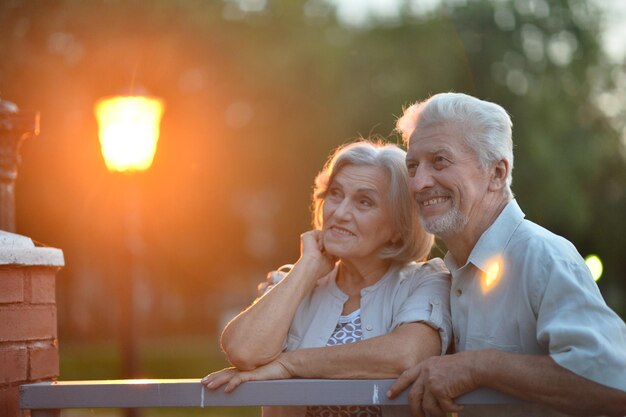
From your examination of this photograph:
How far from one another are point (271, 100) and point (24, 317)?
20718 millimetres

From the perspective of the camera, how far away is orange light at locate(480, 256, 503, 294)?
3.35m

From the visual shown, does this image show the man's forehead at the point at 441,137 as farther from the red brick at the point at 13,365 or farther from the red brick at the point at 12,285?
the red brick at the point at 13,365

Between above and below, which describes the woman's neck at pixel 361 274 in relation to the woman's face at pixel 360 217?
below

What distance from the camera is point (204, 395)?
300cm

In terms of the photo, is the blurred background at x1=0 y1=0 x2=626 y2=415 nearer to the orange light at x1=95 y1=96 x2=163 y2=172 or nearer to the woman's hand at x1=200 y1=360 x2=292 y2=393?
the orange light at x1=95 y1=96 x2=163 y2=172

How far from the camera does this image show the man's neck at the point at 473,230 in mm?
3543

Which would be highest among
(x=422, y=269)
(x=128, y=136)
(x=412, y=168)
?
(x=128, y=136)

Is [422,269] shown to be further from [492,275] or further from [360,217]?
[492,275]

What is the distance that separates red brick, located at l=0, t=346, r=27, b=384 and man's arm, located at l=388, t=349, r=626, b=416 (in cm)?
133

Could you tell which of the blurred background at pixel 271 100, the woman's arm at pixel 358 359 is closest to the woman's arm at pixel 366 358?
the woman's arm at pixel 358 359

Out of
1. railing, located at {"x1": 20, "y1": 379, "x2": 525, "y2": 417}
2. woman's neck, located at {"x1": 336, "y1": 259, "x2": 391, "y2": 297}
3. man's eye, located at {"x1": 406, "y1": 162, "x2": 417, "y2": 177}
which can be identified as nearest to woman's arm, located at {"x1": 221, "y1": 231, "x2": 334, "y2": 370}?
woman's neck, located at {"x1": 336, "y1": 259, "x2": 391, "y2": 297}

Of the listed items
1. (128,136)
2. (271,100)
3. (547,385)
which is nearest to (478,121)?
(547,385)

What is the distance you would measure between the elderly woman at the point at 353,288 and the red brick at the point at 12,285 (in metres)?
0.76

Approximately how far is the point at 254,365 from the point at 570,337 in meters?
1.15
